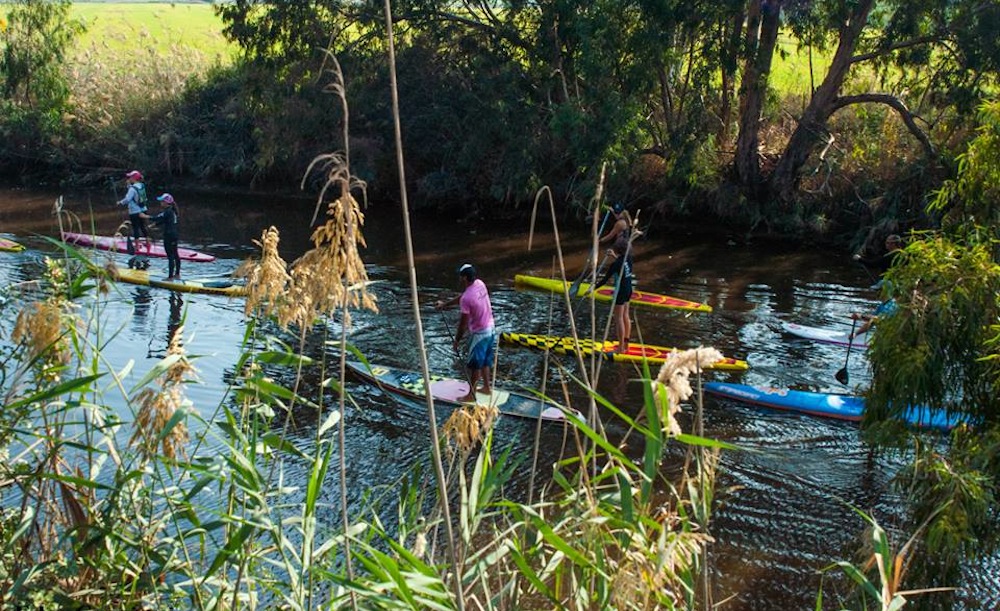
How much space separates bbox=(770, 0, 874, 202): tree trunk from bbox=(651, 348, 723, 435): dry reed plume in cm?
1828

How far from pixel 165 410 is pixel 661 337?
11386 millimetres

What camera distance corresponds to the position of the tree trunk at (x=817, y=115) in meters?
19.7

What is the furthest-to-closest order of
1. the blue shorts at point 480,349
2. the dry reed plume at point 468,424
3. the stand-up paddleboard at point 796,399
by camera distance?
the stand-up paddleboard at point 796,399
the blue shorts at point 480,349
the dry reed plume at point 468,424

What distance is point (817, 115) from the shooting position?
20797 millimetres

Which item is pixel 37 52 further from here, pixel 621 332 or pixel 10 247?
pixel 621 332

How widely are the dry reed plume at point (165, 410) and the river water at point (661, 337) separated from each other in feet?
1.18

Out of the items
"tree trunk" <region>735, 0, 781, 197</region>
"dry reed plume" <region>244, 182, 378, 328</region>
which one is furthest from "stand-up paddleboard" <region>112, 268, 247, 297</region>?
"dry reed plume" <region>244, 182, 378, 328</region>

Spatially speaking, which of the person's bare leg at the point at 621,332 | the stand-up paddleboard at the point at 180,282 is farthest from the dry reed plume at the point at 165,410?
the stand-up paddleboard at the point at 180,282

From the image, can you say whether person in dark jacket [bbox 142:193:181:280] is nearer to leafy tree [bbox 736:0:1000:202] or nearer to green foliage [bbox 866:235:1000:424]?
leafy tree [bbox 736:0:1000:202]

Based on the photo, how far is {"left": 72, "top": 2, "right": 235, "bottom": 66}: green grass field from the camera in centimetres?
3401

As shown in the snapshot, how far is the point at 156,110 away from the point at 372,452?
72.8 feet

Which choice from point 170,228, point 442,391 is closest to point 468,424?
point 442,391

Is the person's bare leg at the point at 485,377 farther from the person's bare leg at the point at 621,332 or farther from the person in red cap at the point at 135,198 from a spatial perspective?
the person in red cap at the point at 135,198

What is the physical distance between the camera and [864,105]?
22.6 meters
